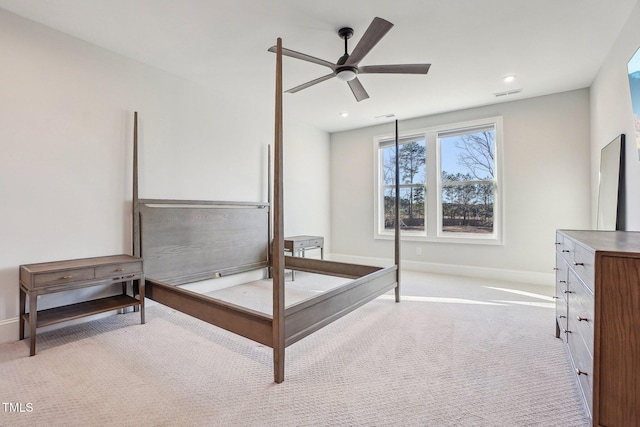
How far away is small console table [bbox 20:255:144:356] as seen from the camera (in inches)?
85.0

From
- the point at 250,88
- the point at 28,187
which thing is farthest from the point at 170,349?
the point at 250,88

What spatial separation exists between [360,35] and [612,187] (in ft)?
9.10

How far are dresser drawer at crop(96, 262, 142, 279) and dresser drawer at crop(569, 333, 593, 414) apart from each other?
3156mm

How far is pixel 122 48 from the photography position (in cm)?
287

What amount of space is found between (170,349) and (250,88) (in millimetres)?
3038

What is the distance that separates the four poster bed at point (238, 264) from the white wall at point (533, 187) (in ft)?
6.60

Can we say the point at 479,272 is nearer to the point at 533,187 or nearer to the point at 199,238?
the point at 533,187

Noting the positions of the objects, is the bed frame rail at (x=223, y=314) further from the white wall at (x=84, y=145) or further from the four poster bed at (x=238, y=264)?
the white wall at (x=84, y=145)

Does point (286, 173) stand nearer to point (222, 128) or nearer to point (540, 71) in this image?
point (222, 128)

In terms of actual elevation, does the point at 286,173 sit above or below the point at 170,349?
above

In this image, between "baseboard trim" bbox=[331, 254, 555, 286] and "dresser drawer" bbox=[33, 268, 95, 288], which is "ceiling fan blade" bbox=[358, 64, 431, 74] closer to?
"dresser drawer" bbox=[33, 268, 95, 288]

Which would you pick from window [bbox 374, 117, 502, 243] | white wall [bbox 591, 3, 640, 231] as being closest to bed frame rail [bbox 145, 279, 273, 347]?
white wall [bbox 591, 3, 640, 231]

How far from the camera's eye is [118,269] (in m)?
2.60

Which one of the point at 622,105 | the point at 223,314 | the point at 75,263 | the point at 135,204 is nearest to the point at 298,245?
the point at 135,204
